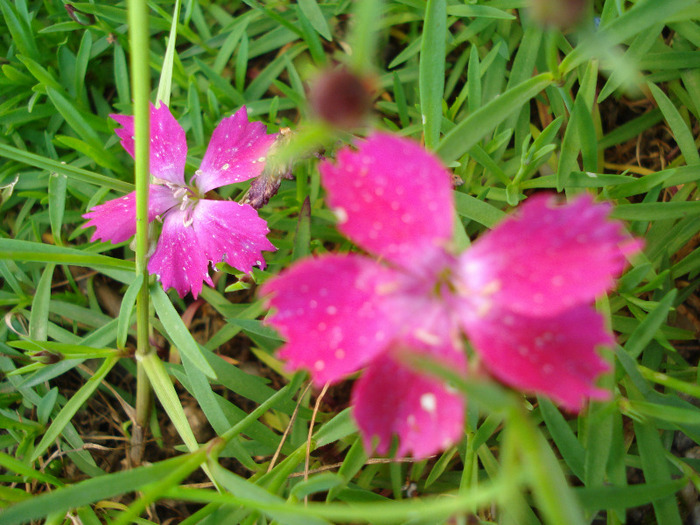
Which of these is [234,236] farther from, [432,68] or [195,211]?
[432,68]

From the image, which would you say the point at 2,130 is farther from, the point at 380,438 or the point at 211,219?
the point at 380,438

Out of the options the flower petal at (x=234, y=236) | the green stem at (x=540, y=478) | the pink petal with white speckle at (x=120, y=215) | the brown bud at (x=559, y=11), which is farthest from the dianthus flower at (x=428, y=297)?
the pink petal with white speckle at (x=120, y=215)

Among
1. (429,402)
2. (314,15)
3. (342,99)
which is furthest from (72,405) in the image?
(314,15)

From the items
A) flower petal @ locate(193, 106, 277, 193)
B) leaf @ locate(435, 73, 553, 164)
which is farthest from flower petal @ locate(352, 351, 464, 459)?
flower petal @ locate(193, 106, 277, 193)

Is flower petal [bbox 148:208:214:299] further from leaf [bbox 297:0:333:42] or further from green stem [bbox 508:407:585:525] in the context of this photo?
green stem [bbox 508:407:585:525]

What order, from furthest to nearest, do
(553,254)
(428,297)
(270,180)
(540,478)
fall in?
(270,180)
(428,297)
(553,254)
(540,478)

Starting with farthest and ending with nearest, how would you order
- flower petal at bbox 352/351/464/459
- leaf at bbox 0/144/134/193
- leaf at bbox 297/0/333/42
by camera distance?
leaf at bbox 297/0/333/42
leaf at bbox 0/144/134/193
flower petal at bbox 352/351/464/459

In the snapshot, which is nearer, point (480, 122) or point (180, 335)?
point (480, 122)
